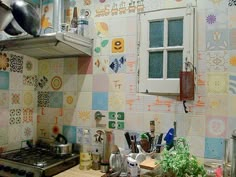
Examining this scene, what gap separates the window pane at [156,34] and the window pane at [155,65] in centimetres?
7

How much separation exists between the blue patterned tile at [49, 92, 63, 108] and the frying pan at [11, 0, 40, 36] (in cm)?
61

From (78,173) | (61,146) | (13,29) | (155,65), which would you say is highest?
(13,29)

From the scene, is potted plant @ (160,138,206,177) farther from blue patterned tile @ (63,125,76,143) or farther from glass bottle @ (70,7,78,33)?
glass bottle @ (70,7,78,33)

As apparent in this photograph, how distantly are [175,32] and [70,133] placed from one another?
44.5 inches

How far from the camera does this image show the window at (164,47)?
4.80 ft

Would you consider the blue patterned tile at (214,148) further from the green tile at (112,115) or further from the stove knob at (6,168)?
the stove knob at (6,168)

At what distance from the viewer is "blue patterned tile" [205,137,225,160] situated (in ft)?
4.53

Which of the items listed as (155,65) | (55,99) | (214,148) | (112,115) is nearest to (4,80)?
(55,99)

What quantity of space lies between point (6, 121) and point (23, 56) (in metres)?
0.55

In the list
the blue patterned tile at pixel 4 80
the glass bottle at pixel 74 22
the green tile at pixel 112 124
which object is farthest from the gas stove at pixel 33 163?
the glass bottle at pixel 74 22

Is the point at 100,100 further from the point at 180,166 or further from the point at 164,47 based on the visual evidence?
the point at 180,166

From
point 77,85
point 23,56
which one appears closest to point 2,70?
point 23,56

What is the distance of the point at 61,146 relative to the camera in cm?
175

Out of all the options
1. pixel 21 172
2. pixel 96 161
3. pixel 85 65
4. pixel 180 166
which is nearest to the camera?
pixel 180 166
